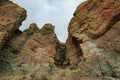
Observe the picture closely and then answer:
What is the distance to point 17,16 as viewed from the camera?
149ft

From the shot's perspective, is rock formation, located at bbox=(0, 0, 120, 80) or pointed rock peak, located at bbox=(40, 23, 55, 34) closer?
rock formation, located at bbox=(0, 0, 120, 80)

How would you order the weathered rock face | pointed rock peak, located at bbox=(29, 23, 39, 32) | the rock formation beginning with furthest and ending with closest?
1. pointed rock peak, located at bbox=(29, 23, 39, 32)
2. the rock formation
3. the weathered rock face

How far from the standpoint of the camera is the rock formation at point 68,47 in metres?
37.9

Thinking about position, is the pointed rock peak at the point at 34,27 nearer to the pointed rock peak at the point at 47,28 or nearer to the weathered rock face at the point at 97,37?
the pointed rock peak at the point at 47,28

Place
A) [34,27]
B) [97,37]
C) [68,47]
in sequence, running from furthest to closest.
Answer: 1. [34,27]
2. [68,47]
3. [97,37]

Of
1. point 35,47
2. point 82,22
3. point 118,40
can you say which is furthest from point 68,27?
point 118,40

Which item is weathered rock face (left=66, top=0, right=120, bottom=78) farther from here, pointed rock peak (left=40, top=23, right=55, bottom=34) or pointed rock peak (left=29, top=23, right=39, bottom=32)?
pointed rock peak (left=29, top=23, right=39, bottom=32)

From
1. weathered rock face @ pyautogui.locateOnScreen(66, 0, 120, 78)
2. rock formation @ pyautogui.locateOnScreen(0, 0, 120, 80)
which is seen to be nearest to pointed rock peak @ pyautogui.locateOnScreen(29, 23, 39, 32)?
rock formation @ pyautogui.locateOnScreen(0, 0, 120, 80)

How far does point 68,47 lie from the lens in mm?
48500

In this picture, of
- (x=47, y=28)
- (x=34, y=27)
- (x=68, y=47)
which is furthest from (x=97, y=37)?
(x=34, y=27)

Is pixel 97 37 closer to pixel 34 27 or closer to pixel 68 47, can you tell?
pixel 68 47

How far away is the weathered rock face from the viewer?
3766 cm

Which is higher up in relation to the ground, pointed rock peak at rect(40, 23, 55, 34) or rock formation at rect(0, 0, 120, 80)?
pointed rock peak at rect(40, 23, 55, 34)

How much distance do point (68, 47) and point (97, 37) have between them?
27.9 ft
